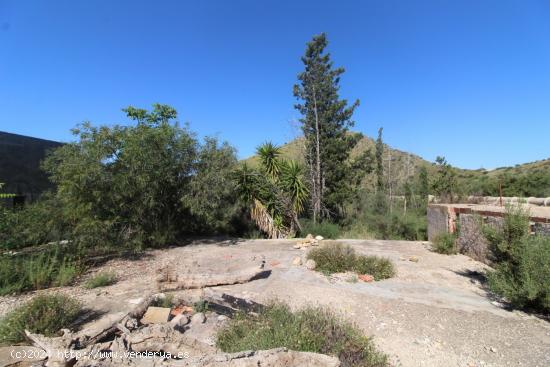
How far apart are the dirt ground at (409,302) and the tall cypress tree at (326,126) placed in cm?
812

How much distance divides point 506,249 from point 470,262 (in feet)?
8.78

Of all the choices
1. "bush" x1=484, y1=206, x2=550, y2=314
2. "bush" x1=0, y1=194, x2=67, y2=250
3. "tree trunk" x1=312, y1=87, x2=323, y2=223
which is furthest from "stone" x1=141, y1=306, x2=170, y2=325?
"tree trunk" x1=312, y1=87, x2=323, y2=223

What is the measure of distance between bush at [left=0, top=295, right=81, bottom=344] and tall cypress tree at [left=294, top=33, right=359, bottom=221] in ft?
41.6

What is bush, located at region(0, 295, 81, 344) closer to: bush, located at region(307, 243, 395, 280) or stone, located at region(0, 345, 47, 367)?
stone, located at region(0, 345, 47, 367)

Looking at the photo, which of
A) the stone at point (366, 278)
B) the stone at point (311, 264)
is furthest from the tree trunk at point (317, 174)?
the stone at point (366, 278)

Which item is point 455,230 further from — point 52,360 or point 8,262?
point 8,262

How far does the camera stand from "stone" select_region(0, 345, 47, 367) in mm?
2787

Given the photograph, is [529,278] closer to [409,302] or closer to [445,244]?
[409,302]

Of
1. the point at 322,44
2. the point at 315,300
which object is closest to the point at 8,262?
the point at 315,300

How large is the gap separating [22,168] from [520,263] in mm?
17547

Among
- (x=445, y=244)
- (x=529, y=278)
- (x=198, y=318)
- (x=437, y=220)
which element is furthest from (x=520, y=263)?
(x=437, y=220)

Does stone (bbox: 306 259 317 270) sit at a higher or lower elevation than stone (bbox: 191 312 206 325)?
higher

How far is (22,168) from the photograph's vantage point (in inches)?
507


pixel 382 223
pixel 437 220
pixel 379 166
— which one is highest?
pixel 379 166
